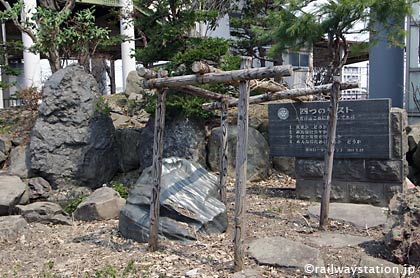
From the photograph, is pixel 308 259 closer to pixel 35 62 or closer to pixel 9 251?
pixel 9 251

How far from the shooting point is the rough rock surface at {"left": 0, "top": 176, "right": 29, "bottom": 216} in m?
6.90

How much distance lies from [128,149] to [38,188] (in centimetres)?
217

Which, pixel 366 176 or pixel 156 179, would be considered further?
pixel 366 176

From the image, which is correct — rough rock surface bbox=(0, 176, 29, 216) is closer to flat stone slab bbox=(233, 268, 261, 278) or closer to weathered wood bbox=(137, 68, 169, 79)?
weathered wood bbox=(137, 68, 169, 79)

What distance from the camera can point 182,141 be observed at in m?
9.11

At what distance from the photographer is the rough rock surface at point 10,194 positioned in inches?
272

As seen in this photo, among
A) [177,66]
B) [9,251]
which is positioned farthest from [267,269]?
[177,66]

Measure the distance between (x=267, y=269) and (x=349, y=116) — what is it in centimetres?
341

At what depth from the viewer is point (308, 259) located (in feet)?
13.4

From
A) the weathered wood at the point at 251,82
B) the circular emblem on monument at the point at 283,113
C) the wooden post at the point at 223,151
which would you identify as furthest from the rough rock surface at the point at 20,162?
the weathered wood at the point at 251,82

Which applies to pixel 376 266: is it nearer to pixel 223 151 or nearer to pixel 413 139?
pixel 223 151

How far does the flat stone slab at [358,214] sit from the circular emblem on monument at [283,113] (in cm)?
168

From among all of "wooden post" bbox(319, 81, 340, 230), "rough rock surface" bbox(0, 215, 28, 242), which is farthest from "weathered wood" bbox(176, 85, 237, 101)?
"rough rock surface" bbox(0, 215, 28, 242)

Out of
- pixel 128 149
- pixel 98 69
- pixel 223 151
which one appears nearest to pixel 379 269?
pixel 223 151
